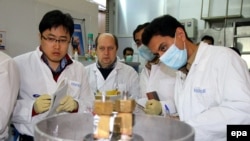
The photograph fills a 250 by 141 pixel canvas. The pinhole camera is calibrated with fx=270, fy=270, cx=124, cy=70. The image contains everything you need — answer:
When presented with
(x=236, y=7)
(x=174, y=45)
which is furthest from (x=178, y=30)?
(x=236, y=7)

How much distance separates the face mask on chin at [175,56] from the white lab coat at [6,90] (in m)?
0.75

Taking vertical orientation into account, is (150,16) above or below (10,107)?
above

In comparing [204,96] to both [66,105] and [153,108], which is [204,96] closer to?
[153,108]

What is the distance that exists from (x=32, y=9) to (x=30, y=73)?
97cm

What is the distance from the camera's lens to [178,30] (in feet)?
4.70

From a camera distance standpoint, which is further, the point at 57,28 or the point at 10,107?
the point at 57,28

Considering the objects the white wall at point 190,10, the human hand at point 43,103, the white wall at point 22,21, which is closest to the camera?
the human hand at point 43,103

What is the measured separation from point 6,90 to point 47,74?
36 centimetres

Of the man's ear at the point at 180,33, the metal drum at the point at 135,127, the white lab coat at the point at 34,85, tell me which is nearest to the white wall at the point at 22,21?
the white lab coat at the point at 34,85

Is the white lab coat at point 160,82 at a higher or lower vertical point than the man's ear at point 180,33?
lower

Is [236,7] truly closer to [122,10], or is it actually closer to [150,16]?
[150,16]

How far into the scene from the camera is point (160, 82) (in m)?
1.95

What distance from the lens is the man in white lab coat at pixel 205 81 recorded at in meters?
1.16

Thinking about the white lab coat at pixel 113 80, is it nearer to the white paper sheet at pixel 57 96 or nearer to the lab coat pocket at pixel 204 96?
the lab coat pocket at pixel 204 96
